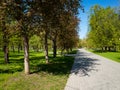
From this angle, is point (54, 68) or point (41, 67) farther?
point (41, 67)

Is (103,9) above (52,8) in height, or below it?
above

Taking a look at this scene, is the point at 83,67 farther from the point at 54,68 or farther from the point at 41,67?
the point at 41,67

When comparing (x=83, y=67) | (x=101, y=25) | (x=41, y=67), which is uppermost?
(x=101, y=25)

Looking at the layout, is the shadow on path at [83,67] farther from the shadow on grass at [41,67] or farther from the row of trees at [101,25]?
the row of trees at [101,25]

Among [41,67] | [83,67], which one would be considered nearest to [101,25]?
[83,67]

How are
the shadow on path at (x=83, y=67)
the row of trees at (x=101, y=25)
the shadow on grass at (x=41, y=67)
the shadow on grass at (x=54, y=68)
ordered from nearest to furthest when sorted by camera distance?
the shadow on grass at (x=54, y=68) → the shadow on path at (x=83, y=67) → the shadow on grass at (x=41, y=67) → the row of trees at (x=101, y=25)

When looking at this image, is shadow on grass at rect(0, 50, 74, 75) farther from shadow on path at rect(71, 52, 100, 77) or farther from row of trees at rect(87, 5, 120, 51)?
row of trees at rect(87, 5, 120, 51)

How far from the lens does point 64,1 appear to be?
44.7 feet

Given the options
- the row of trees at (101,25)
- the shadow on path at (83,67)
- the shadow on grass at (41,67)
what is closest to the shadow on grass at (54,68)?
the shadow on grass at (41,67)

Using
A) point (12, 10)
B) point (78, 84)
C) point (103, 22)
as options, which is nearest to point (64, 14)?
point (12, 10)

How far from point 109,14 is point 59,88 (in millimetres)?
53170

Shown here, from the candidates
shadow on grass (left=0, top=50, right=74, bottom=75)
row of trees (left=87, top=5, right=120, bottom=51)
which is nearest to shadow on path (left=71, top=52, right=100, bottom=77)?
shadow on grass (left=0, top=50, right=74, bottom=75)

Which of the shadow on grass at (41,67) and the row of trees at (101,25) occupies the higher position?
the row of trees at (101,25)

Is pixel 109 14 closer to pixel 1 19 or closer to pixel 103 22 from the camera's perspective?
pixel 103 22
